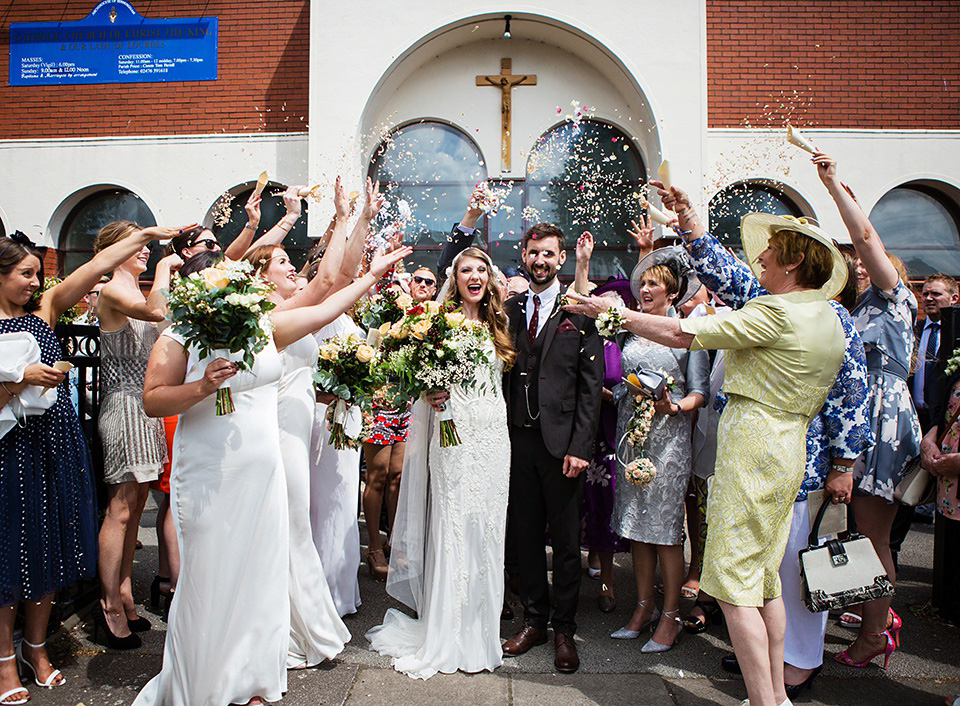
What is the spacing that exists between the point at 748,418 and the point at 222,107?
10.4m

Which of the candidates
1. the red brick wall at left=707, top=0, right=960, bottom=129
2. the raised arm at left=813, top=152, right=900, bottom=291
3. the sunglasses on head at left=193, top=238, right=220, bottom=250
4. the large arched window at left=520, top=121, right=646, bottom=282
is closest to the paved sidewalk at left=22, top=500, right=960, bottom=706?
the raised arm at left=813, top=152, right=900, bottom=291

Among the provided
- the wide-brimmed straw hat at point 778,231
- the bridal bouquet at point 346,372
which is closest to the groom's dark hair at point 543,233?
the wide-brimmed straw hat at point 778,231

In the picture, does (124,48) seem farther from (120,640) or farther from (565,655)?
(565,655)

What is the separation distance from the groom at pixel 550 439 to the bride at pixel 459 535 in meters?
0.14

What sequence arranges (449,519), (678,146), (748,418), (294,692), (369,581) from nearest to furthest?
(748,418), (294,692), (449,519), (369,581), (678,146)

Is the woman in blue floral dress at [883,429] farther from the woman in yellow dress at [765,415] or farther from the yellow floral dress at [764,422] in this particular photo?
the yellow floral dress at [764,422]

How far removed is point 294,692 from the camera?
11.7 ft

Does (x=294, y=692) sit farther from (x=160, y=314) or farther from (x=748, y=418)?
(x=748, y=418)

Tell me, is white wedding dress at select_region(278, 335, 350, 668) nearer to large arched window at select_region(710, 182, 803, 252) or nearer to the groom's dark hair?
the groom's dark hair

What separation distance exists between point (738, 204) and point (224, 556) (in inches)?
381

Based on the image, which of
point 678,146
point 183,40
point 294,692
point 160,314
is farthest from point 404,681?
point 183,40

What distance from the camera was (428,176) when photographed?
10.7 metres

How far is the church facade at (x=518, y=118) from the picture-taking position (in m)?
10.0

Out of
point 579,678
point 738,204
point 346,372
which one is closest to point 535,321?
point 346,372
